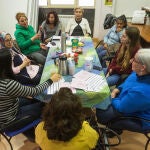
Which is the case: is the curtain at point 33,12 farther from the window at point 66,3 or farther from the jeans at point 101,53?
the jeans at point 101,53

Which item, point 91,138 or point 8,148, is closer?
point 91,138

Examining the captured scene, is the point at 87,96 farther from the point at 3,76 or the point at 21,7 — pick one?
the point at 21,7

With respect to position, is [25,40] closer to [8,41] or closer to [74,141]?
[8,41]

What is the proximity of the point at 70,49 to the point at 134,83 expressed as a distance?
4.30 feet

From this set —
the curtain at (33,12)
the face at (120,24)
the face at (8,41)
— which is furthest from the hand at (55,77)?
the curtain at (33,12)

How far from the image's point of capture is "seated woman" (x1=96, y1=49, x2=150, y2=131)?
1.75 metres

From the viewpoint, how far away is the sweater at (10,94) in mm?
1659

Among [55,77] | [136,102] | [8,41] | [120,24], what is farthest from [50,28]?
[136,102]

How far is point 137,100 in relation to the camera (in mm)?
1744

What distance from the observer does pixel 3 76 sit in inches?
66.9

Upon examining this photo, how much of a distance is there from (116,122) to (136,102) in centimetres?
28

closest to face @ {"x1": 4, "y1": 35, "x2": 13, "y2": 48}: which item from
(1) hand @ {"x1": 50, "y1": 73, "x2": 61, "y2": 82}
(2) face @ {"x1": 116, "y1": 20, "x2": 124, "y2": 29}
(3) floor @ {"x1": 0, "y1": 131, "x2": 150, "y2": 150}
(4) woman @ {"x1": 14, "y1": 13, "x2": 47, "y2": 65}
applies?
(4) woman @ {"x1": 14, "y1": 13, "x2": 47, "y2": 65}

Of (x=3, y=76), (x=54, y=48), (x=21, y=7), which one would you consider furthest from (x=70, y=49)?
(x=21, y=7)

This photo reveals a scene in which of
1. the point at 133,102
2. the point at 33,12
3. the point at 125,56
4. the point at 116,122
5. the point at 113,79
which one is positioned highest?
the point at 33,12
